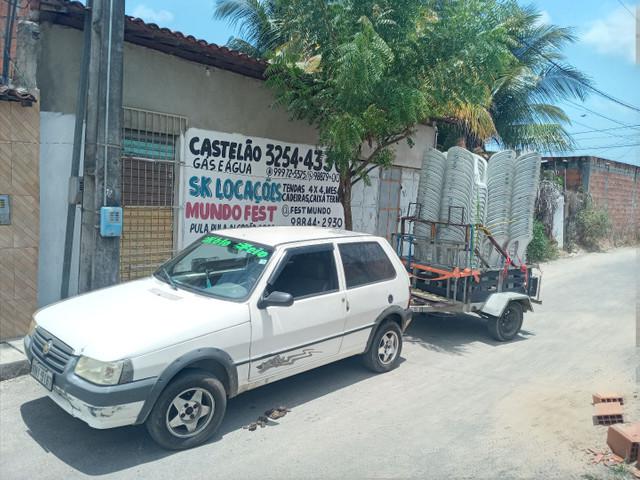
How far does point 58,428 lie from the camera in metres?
4.39

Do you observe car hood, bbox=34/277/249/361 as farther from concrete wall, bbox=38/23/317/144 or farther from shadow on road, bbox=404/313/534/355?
shadow on road, bbox=404/313/534/355

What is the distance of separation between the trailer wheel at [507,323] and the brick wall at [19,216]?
609 centimetres

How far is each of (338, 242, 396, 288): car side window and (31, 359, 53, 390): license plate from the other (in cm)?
285

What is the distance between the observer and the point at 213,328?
4.24 meters

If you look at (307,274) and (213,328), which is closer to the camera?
(213,328)

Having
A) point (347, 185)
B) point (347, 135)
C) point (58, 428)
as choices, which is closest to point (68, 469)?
point (58, 428)

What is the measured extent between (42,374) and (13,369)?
166cm

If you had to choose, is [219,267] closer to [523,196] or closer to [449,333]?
[449,333]

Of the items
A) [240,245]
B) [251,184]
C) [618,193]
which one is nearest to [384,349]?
[240,245]

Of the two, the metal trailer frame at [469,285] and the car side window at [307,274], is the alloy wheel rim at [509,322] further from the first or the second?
the car side window at [307,274]

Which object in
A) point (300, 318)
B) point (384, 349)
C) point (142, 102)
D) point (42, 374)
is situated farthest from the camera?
point (142, 102)

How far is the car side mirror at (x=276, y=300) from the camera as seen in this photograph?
454cm

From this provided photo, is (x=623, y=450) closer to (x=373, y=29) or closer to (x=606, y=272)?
(x=373, y=29)

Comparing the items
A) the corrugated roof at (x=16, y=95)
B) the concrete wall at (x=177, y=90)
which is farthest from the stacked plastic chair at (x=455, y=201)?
the corrugated roof at (x=16, y=95)
